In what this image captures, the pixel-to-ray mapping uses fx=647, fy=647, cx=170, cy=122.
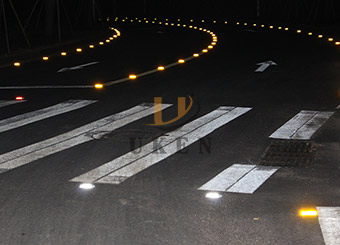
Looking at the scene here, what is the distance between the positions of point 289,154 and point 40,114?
207 inches

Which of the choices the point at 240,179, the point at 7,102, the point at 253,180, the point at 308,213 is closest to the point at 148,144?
the point at 240,179

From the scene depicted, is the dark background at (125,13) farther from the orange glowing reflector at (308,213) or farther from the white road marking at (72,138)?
the orange glowing reflector at (308,213)

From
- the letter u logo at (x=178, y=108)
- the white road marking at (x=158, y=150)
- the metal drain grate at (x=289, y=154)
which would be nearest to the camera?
the white road marking at (x=158, y=150)

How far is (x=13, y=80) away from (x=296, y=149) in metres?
9.60

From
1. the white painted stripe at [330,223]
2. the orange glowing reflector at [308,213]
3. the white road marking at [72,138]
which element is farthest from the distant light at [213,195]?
the white road marking at [72,138]

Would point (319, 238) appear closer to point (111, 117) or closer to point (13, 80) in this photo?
point (111, 117)

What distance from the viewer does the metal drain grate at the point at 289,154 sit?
8.91 metres

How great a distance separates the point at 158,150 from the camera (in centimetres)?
964

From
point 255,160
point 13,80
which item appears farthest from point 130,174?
point 13,80

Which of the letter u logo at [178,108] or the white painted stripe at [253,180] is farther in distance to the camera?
the letter u logo at [178,108]

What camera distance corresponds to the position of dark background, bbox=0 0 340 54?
99.9 feet

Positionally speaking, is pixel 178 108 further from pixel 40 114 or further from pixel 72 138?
pixel 72 138

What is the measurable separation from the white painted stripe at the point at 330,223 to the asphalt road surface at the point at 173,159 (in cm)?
2

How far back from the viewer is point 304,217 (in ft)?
22.3
